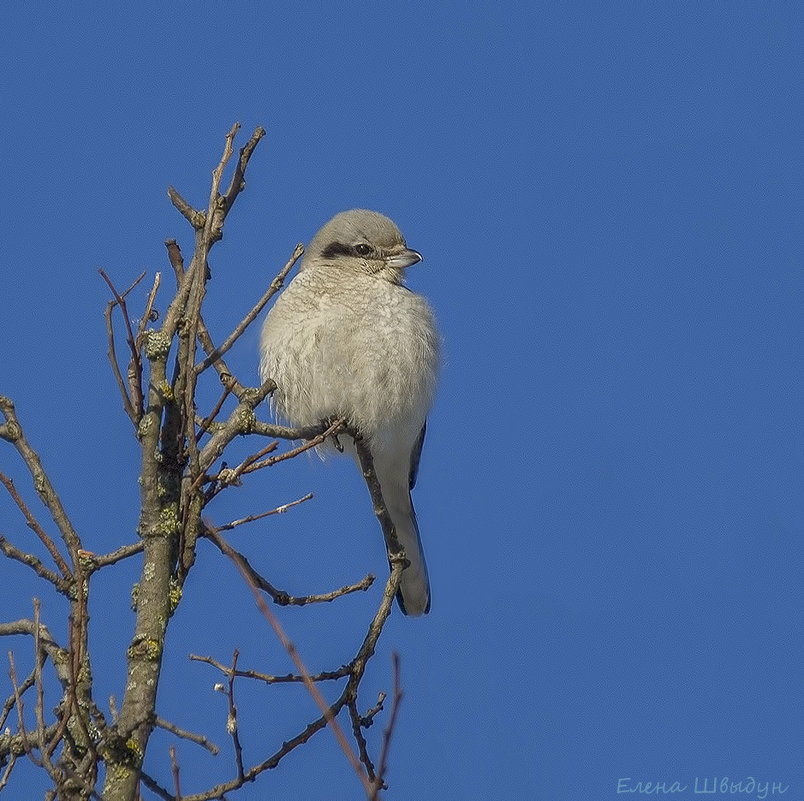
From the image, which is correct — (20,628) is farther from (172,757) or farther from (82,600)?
(172,757)

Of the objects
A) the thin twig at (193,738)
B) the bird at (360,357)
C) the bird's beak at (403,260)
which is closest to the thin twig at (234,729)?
the thin twig at (193,738)

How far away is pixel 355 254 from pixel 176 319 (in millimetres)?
2481

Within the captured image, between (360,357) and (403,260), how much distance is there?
0.80m

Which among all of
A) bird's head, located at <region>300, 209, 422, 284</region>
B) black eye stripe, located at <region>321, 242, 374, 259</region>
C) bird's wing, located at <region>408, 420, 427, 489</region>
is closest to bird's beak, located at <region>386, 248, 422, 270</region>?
bird's head, located at <region>300, 209, 422, 284</region>

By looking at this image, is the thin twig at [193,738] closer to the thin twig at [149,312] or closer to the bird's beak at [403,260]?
the thin twig at [149,312]

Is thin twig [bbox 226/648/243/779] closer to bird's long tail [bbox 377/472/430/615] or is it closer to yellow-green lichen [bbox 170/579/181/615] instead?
yellow-green lichen [bbox 170/579/181/615]

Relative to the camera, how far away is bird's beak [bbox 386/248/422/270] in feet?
16.8

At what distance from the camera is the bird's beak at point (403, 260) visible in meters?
5.12

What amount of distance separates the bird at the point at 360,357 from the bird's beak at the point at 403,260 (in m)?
0.02

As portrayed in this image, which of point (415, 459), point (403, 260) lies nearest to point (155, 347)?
point (403, 260)

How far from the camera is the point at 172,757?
97.8 inches

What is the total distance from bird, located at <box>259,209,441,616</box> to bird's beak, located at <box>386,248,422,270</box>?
17 mm

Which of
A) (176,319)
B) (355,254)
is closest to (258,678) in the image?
(176,319)

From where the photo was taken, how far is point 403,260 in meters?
5.13
